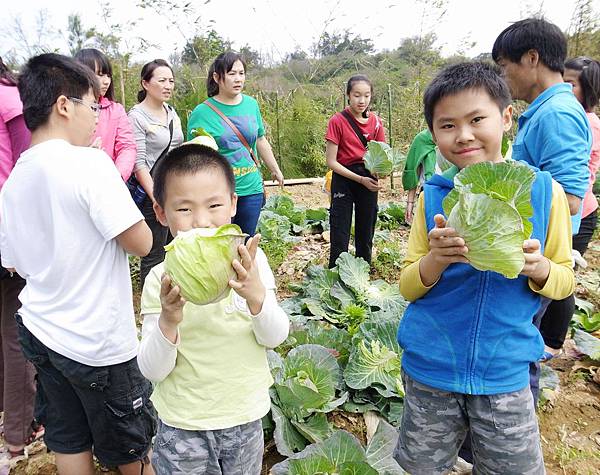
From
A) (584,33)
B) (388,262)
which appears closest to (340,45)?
(584,33)

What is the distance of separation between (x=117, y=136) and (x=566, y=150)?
299 centimetres

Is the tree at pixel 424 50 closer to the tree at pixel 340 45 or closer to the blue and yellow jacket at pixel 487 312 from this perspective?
the tree at pixel 340 45

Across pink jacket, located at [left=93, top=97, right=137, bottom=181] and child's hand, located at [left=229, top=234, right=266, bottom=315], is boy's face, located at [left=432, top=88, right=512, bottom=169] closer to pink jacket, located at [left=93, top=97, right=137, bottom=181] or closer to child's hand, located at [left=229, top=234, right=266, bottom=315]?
child's hand, located at [left=229, top=234, right=266, bottom=315]

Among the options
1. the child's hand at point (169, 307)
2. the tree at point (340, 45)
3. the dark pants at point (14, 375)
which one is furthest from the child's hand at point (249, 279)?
the tree at point (340, 45)

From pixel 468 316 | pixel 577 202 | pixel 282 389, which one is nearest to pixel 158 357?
pixel 468 316

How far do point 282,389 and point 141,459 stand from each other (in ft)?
2.57

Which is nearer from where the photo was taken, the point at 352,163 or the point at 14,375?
the point at 14,375

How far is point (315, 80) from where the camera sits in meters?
15.2

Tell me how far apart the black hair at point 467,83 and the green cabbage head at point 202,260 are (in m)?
0.84

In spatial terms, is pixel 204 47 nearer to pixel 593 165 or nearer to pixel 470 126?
pixel 593 165

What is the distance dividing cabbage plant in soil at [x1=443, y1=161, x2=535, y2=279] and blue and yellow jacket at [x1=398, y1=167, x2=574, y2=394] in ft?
0.72

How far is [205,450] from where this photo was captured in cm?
157

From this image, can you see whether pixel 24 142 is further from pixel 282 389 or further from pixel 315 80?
pixel 315 80

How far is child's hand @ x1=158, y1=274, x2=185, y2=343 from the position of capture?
4.44 ft
